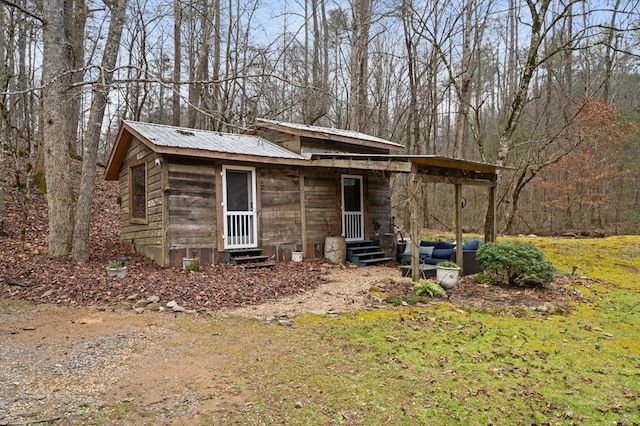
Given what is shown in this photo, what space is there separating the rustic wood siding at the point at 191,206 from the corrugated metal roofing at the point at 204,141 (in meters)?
0.50

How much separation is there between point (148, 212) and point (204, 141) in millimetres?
2096

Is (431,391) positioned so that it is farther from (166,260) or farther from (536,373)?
(166,260)

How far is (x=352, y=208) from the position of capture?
38.6 ft

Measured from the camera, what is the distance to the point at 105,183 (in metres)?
16.2

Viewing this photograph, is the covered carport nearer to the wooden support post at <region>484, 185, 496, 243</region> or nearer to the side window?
the wooden support post at <region>484, 185, 496, 243</region>

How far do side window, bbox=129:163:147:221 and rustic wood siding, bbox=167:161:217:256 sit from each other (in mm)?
1475

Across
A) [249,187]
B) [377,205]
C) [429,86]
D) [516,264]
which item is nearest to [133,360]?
[249,187]

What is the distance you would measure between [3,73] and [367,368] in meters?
12.0

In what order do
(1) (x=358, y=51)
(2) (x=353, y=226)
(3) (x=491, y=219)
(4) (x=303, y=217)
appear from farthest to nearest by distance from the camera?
(1) (x=358, y=51) → (2) (x=353, y=226) → (4) (x=303, y=217) → (3) (x=491, y=219)

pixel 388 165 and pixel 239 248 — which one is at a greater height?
pixel 388 165

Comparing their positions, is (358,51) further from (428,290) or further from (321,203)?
(428,290)

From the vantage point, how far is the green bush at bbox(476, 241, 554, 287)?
742cm

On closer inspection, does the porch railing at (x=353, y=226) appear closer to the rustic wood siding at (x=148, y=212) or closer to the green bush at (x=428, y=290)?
the green bush at (x=428, y=290)

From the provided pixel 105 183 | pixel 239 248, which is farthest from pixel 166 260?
pixel 105 183
